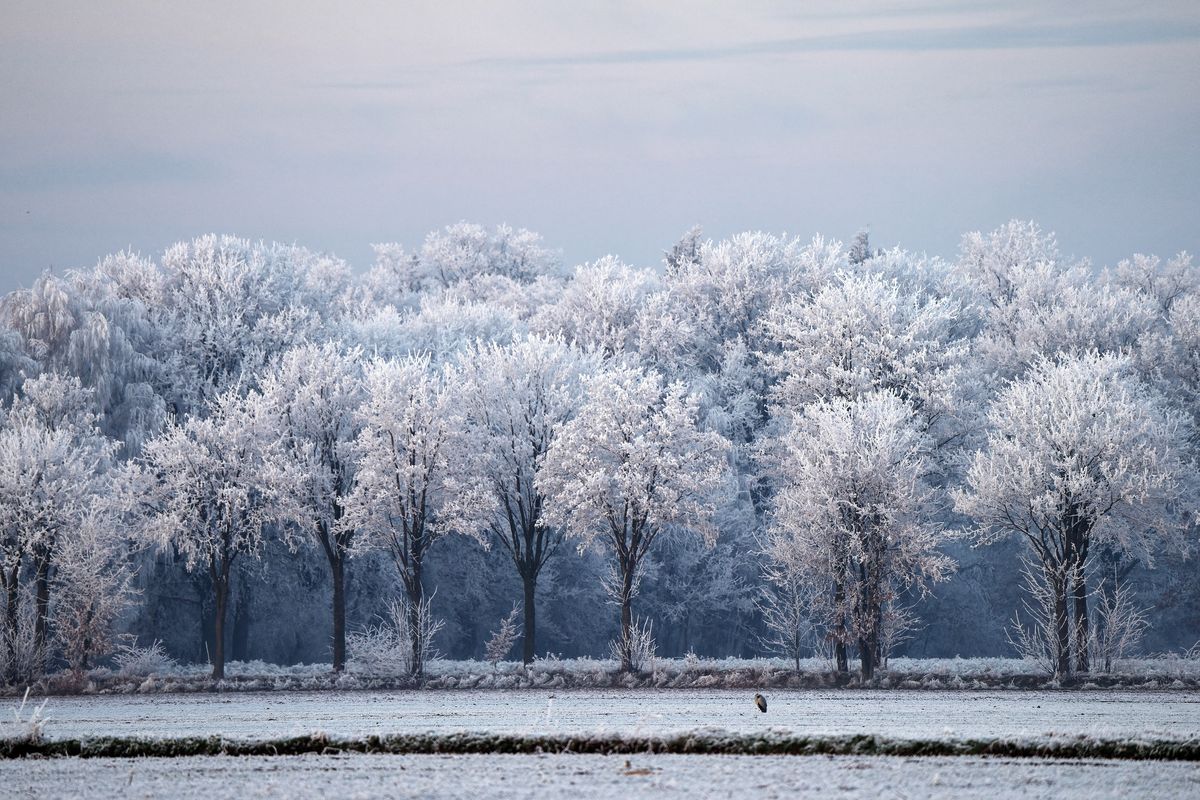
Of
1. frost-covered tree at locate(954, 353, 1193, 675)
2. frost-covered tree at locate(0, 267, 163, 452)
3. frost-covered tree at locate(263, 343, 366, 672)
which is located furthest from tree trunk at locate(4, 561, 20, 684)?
frost-covered tree at locate(954, 353, 1193, 675)

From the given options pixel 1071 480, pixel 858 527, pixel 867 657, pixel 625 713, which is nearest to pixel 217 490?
pixel 625 713

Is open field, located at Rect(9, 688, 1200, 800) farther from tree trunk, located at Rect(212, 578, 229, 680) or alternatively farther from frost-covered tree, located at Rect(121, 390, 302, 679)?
frost-covered tree, located at Rect(121, 390, 302, 679)

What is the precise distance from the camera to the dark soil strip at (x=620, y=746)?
752 inches

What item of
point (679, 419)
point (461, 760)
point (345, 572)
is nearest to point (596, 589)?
point (345, 572)

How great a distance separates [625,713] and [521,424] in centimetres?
2218

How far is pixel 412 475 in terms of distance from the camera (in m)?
48.0

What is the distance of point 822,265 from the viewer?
67188 mm

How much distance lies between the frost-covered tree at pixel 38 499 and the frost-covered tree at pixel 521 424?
555 inches

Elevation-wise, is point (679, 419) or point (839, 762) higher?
point (679, 419)

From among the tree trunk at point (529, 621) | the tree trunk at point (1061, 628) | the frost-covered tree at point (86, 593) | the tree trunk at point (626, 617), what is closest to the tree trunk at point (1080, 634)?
the tree trunk at point (1061, 628)

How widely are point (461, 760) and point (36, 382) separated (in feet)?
121

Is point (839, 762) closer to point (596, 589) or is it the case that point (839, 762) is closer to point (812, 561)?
point (812, 561)

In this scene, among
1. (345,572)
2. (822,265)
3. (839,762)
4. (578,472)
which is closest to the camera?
(839,762)

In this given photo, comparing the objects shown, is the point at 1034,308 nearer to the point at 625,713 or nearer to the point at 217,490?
the point at 217,490
